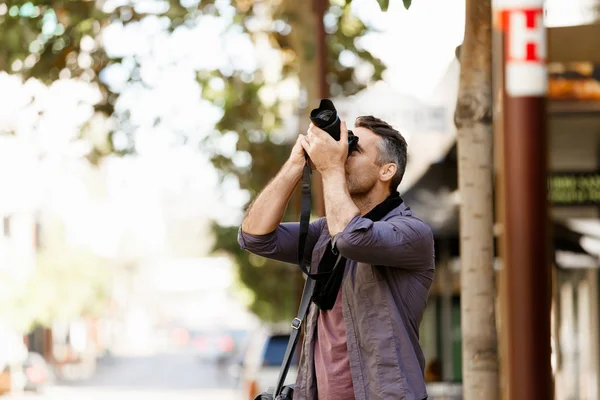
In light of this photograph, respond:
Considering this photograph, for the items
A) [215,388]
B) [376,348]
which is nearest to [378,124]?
[376,348]

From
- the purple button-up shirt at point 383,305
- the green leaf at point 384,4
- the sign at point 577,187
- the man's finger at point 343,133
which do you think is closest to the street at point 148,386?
the sign at point 577,187

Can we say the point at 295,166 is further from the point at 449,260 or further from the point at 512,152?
the point at 449,260

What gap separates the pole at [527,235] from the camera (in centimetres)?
300

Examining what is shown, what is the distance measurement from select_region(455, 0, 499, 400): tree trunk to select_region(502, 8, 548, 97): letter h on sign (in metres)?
2.46

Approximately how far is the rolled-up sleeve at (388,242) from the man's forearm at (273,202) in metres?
0.43

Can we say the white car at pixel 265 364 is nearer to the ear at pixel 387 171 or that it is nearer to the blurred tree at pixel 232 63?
the blurred tree at pixel 232 63

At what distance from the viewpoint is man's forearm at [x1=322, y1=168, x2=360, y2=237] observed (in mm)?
3795

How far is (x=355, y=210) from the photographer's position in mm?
3803

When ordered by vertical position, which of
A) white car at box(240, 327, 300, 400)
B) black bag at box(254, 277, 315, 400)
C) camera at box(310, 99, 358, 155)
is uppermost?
camera at box(310, 99, 358, 155)

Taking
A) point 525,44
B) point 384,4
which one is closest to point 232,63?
point 384,4

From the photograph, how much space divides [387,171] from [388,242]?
16.0 inches

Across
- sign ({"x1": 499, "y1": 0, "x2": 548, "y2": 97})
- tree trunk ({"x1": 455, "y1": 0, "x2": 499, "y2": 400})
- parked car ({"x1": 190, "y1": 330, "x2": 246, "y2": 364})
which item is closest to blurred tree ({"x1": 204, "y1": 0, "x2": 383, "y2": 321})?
tree trunk ({"x1": 455, "y1": 0, "x2": 499, "y2": 400})

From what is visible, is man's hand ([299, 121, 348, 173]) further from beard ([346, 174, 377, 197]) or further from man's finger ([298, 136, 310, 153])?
beard ([346, 174, 377, 197])

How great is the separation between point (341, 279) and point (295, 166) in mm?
436
